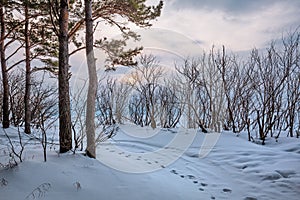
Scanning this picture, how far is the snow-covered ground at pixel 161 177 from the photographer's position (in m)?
2.88

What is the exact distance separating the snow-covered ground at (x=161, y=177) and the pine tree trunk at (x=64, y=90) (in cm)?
29

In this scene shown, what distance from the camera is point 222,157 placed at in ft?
17.3

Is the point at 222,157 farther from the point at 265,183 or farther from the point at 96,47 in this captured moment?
the point at 96,47

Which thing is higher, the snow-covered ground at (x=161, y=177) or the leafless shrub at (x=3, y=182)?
the leafless shrub at (x=3, y=182)

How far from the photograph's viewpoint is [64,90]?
424 cm

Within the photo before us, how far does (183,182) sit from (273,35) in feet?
19.6

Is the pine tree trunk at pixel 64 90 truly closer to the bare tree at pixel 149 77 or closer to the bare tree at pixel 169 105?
the bare tree at pixel 169 105

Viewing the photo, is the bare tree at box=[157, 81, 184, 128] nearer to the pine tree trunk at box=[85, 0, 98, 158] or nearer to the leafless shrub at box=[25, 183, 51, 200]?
the pine tree trunk at box=[85, 0, 98, 158]

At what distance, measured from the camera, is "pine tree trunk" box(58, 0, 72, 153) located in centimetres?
414

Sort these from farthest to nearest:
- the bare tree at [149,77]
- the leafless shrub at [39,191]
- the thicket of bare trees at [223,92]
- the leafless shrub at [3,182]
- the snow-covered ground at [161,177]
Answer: the bare tree at [149,77] < the thicket of bare trees at [223,92] < the snow-covered ground at [161,177] < the leafless shrub at [3,182] < the leafless shrub at [39,191]

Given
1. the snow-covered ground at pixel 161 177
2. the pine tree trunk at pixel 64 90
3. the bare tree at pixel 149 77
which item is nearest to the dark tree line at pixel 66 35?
the pine tree trunk at pixel 64 90

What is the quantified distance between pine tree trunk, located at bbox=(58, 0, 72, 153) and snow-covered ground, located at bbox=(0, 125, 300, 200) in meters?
0.29

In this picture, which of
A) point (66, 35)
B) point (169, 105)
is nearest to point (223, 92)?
point (169, 105)

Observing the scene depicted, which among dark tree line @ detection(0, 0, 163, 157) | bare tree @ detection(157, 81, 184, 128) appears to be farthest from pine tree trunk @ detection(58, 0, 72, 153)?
bare tree @ detection(157, 81, 184, 128)
